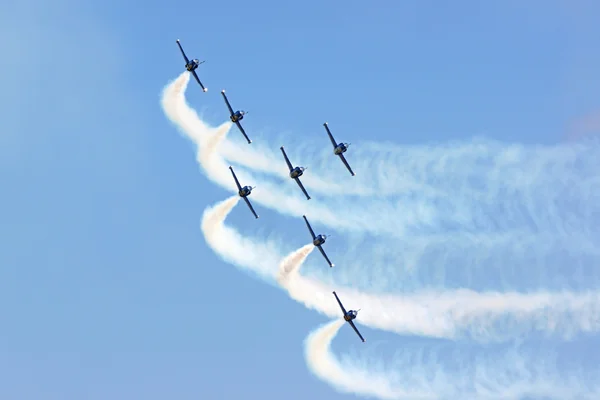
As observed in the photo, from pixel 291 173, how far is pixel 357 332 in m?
20.9

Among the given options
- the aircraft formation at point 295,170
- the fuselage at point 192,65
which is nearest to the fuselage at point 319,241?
the aircraft formation at point 295,170

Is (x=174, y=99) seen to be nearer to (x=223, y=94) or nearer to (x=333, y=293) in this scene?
(x=223, y=94)

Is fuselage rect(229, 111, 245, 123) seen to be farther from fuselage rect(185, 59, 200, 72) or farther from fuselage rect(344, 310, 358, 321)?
fuselage rect(344, 310, 358, 321)

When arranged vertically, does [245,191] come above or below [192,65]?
below

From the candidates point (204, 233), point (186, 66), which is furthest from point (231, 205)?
point (186, 66)

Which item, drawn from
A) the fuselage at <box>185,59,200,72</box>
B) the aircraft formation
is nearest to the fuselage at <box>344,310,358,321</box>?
the aircraft formation

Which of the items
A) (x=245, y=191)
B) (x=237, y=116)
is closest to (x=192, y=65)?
(x=237, y=116)

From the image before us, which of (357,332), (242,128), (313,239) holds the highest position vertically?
(242,128)

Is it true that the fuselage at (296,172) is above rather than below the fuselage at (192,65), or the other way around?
below

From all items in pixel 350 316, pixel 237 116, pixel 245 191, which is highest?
pixel 237 116

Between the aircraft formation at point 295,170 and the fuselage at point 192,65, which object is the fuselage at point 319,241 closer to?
the aircraft formation at point 295,170

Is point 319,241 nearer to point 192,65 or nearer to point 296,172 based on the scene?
point 296,172

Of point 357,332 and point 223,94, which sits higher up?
point 223,94

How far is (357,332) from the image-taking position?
93188 mm
